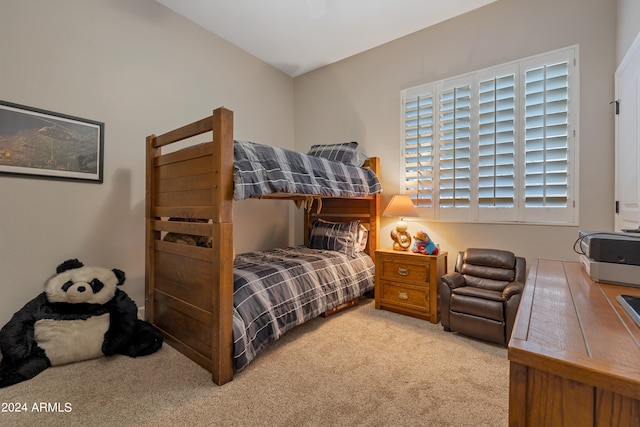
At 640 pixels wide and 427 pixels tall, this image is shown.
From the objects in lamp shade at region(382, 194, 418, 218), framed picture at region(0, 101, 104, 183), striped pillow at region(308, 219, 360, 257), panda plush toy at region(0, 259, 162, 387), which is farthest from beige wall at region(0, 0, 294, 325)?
lamp shade at region(382, 194, 418, 218)

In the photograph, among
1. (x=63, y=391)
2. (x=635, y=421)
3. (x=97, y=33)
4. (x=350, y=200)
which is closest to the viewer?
(x=635, y=421)

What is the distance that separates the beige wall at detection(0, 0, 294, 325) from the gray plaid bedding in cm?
135

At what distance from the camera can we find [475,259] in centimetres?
258

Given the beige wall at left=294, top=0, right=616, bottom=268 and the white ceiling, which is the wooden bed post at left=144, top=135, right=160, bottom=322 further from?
the beige wall at left=294, top=0, right=616, bottom=268

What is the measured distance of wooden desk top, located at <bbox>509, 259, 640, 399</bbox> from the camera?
0.59m

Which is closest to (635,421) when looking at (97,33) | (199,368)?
(199,368)

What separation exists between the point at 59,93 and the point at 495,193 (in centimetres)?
364

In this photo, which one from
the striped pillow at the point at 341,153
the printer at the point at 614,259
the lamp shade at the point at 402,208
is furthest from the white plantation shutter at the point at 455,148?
the printer at the point at 614,259

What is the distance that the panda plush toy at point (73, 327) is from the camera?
1.78m

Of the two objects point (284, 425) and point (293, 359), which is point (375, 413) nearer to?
point (284, 425)

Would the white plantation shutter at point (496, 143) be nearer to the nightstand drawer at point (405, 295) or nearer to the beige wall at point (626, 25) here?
the beige wall at point (626, 25)

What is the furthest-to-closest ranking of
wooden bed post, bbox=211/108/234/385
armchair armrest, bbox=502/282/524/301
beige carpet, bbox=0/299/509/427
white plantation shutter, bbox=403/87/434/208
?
1. white plantation shutter, bbox=403/87/434/208
2. armchair armrest, bbox=502/282/524/301
3. wooden bed post, bbox=211/108/234/385
4. beige carpet, bbox=0/299/509/427

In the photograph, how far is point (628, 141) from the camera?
190cm

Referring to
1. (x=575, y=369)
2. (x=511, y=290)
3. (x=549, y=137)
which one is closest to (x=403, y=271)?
(x=511, y=290)
